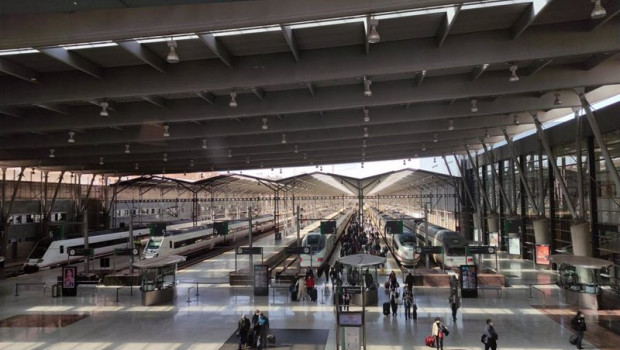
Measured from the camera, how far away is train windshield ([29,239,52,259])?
99.6ft

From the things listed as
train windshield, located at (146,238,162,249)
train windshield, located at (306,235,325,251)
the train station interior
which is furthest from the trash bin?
train windshield, located at (306,235,325,251)

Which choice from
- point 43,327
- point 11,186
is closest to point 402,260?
point 43,327

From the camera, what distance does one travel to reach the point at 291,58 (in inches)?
479

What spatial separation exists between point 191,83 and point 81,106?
728 centimetres

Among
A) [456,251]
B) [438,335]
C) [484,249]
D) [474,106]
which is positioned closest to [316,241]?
[456,251]

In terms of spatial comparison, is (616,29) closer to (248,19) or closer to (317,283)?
(248,19)

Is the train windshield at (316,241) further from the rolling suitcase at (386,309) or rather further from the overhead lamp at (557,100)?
the overhead lamp at (557,100)

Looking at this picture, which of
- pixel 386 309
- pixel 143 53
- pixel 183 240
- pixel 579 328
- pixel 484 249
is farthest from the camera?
pixel 183 240

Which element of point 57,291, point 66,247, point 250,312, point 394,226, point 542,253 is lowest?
point 250,312

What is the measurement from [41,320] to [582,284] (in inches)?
824

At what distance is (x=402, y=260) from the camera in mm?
29312

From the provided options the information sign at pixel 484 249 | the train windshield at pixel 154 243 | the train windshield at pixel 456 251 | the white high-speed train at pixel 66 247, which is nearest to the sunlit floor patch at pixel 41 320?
the white high-speed train at pixel 66 247

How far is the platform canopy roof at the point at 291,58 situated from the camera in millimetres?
8328

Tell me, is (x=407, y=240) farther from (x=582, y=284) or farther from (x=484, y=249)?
(x=582, y=284)
